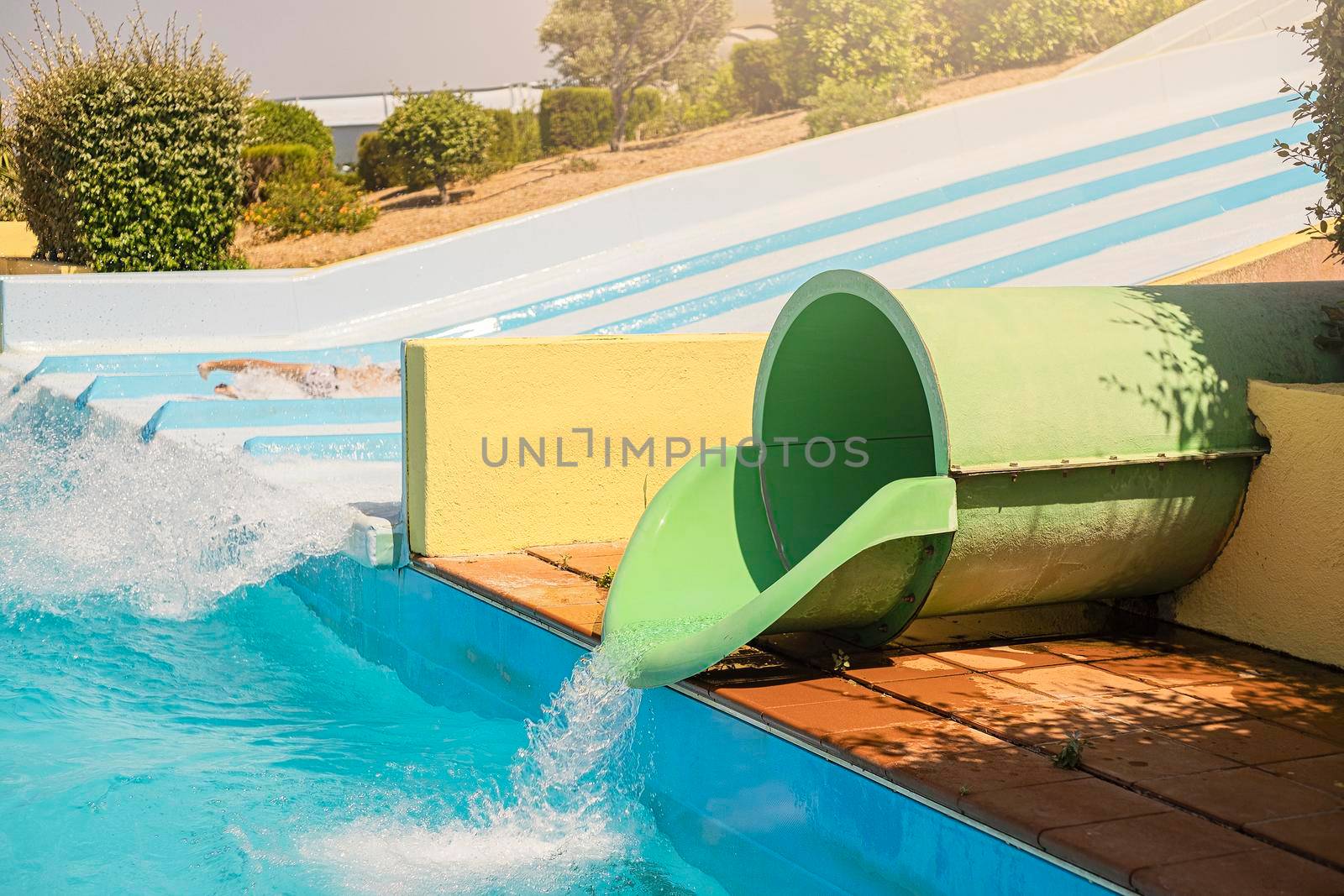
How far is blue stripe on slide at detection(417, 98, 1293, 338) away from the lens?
10.9 meters

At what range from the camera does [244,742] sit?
4434 millimetres

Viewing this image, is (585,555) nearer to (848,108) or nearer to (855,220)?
(855,220)

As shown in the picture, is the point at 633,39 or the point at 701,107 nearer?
the point at 633,39

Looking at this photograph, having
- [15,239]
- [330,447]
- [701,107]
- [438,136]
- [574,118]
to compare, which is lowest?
[330,447]

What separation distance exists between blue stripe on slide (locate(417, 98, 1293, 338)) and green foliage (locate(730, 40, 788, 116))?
30.7 ft

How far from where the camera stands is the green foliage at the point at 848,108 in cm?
1764

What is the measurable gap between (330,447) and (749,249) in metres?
5.88

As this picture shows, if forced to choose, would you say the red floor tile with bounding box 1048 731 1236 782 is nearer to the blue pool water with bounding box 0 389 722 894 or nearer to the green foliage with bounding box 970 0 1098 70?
the blue pool water with bounding box 0 389 722 894

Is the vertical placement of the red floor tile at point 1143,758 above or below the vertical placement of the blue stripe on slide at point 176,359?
below

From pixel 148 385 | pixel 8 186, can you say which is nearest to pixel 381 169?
pixel 8 186

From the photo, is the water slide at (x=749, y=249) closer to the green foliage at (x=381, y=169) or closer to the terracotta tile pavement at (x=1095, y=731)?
the terracotta tile pavement at (x=1095, y=731)

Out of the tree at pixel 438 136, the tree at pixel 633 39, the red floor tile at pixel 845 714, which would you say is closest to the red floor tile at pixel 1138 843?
the red floor tile at pixel 845 714

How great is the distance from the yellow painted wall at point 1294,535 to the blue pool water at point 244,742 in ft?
5.94

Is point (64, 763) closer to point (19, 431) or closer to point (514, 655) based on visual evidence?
point (514, 655)
